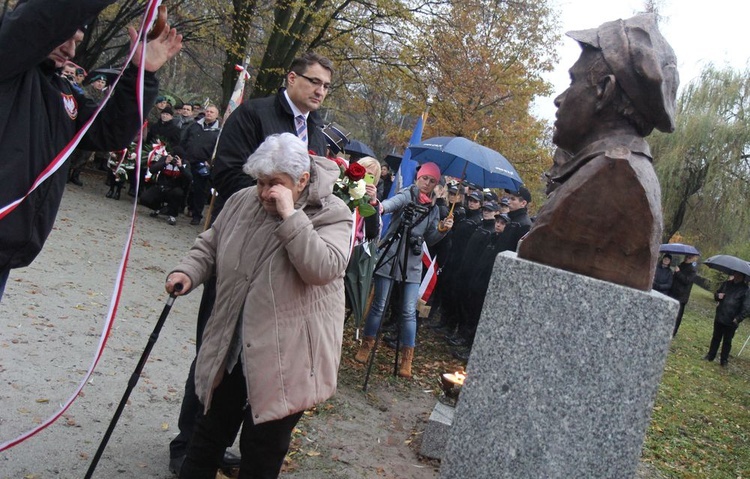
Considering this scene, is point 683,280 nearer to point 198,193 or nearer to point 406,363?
point 406,363

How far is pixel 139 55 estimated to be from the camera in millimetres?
2861

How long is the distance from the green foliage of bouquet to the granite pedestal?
138 cm

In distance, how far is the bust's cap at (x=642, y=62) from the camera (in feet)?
Result: 9.71

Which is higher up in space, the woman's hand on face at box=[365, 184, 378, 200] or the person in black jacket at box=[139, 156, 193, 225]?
the woman's hand on face at box=[365, 184, 378, 200]

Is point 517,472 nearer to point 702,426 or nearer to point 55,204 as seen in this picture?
point 55,204

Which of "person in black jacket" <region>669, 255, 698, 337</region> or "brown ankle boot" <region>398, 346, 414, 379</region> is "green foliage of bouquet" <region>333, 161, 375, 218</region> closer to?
"brown ankle boot" <region>398, 346, 414, 379</region>

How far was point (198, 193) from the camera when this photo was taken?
13062mm

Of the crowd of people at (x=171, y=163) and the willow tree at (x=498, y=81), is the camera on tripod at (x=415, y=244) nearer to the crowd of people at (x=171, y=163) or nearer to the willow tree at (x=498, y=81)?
Result: the crowd of people at (x=171, y=163)

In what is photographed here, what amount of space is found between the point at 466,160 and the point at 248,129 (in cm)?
551

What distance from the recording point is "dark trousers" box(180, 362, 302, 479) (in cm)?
297

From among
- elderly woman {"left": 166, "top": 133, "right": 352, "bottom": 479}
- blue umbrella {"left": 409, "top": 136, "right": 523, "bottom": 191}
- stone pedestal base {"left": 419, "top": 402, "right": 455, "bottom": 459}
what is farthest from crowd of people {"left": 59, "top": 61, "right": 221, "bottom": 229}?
elderly woman {"left": 166, "top": 133, "right": 352, "bottom": 479}

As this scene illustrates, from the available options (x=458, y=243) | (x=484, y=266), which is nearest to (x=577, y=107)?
(x=484, y=266)

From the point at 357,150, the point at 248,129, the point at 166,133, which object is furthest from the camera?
the point at 166,133

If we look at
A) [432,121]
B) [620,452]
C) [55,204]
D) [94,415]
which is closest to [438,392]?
[94,415]
